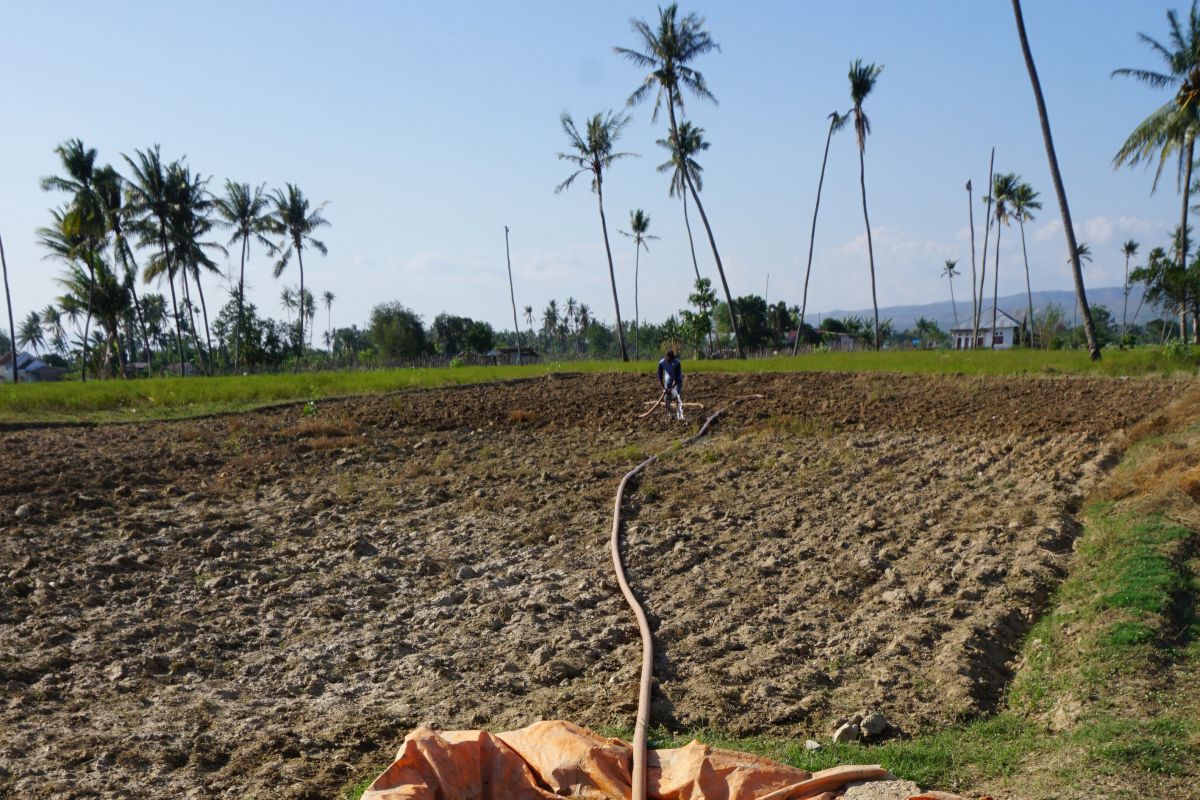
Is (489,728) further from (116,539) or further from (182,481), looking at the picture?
(182,481)

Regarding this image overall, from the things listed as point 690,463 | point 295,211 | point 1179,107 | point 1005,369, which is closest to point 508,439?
point 690,463

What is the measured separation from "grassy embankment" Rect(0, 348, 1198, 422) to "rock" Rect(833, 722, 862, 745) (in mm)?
17208

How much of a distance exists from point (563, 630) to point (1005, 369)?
19394mm

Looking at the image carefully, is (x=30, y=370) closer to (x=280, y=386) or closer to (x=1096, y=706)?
(x=280, y=386)

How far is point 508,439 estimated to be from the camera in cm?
1540

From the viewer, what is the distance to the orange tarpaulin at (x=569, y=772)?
12.2ft

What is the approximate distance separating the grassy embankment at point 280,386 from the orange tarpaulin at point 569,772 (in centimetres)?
1677

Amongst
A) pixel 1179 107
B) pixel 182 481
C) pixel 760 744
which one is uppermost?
pixel 1179 107

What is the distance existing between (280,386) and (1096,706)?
22.0 metres

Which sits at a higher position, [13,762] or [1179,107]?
[1179,107]

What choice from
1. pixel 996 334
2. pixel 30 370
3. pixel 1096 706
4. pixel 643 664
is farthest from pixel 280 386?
pixel 996 334

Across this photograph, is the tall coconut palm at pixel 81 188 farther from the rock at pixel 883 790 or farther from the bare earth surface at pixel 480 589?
the rock at pixel 883 790

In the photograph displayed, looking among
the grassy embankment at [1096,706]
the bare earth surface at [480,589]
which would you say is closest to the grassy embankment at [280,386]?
the bare earth surface at [480,589]

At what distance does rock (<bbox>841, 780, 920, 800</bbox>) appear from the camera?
3.53 metres
